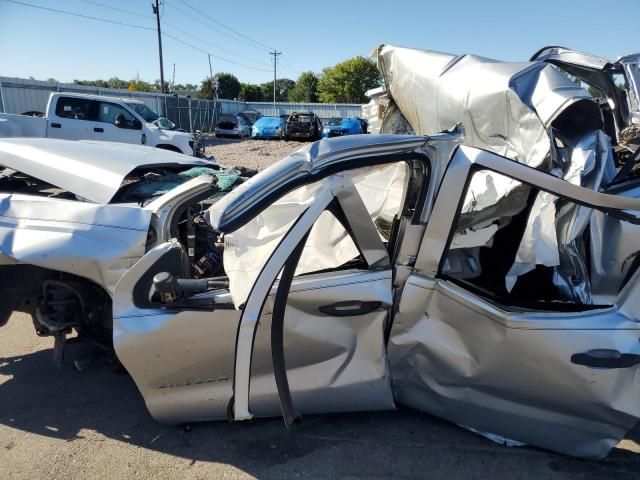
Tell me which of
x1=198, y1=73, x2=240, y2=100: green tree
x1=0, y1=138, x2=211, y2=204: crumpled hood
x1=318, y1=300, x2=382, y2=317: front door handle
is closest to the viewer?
x1=318, y1=300, x2=382, y2=317: front door handle

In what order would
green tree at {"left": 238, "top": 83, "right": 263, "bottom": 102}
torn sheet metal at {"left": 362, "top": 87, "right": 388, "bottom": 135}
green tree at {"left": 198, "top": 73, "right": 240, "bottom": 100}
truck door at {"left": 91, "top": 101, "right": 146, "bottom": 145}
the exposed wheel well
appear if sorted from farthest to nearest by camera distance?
green tree at {"left": 238, "top": 83, "right": 263, "bottom": 102} < green tree at {"left": 198, "top": 73, "right": 240, "bottom": 100} < truck door at {"left": 91, "top": 101, "right": 146, "bottom": 145} < torn sheet metal at {"left": 362, "top": 87, "right": 388, "bottom": 135} < the exposed wheel well

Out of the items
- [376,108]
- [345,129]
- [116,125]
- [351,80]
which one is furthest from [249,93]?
[376,108]

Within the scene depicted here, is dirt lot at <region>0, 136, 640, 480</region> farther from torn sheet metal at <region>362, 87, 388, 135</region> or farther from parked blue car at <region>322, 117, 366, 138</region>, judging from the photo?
parked blue car at <region>322, 117, 366, 138</region>

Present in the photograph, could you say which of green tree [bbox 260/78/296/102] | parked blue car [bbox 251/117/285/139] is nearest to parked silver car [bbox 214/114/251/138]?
parked blue car [bbox 251/117/285/139]

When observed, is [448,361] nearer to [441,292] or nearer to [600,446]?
[441,292]

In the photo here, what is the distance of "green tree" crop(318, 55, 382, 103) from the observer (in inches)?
2279

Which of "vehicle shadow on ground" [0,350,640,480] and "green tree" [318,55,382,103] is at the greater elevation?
"green tree" [318,55,382,103]

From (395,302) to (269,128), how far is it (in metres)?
26.0

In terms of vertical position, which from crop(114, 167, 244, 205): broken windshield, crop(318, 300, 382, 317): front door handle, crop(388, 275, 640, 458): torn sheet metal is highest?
crop(114, 167, 244, 205): broken windshield

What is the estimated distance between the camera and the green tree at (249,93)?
64750 mm

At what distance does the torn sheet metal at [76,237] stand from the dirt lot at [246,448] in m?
0.83

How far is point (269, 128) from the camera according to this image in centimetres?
2731

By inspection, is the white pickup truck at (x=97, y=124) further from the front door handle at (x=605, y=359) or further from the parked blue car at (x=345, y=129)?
the parked blue car at (x=345, y=129)

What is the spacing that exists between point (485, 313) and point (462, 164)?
2.31ft
